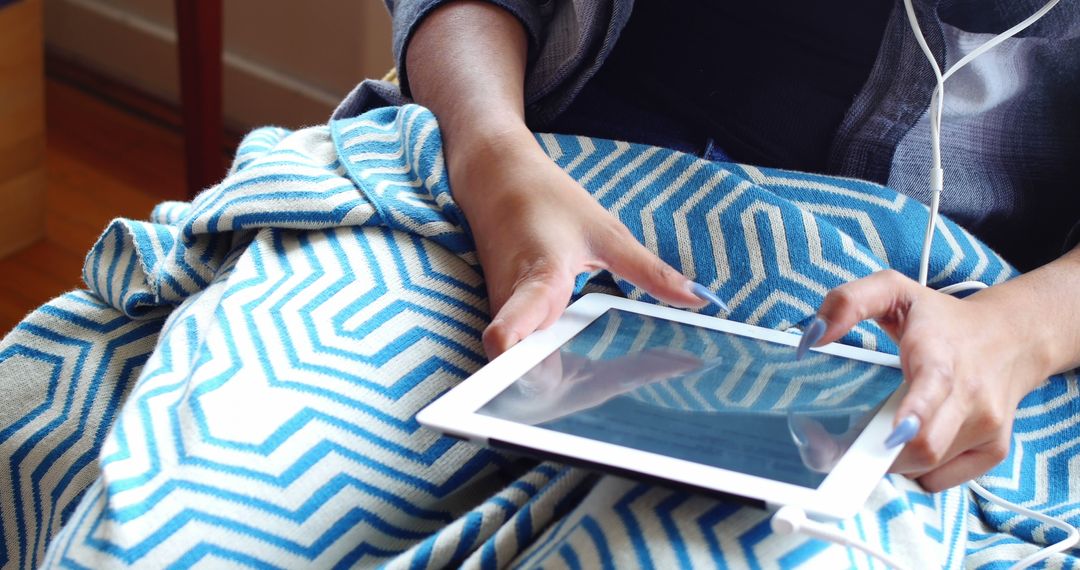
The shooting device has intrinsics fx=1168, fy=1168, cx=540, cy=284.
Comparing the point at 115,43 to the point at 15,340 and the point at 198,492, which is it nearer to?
the point at 15,340

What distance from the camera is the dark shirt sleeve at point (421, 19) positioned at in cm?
72

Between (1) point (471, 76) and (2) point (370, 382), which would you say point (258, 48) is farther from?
(2) point (370, 382)

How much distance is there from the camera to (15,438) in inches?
23.1

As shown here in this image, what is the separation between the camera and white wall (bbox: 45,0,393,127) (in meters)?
1.55

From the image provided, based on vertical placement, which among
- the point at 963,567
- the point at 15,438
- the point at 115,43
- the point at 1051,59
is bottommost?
the point at 963,567

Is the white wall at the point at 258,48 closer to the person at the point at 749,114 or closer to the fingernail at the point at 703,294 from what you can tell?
the person at the point at 749,114

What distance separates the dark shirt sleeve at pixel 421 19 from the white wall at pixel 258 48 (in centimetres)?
78

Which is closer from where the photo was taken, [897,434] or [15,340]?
[897,434]

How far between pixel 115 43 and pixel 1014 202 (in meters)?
1.55

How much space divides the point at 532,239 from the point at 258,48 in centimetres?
123

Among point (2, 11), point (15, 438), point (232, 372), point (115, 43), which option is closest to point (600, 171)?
point (232, 372)

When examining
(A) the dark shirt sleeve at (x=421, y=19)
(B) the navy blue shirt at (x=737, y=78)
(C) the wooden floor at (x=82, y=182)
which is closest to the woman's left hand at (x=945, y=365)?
(B) the navy blue shirt at (x=737, y=78)

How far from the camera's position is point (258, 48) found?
5.56ft

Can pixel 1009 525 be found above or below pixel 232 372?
below
